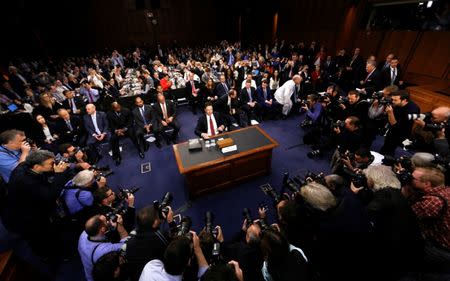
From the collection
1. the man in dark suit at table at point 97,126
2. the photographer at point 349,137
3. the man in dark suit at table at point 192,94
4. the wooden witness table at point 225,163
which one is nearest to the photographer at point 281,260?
the wooden witness table at point 225,163

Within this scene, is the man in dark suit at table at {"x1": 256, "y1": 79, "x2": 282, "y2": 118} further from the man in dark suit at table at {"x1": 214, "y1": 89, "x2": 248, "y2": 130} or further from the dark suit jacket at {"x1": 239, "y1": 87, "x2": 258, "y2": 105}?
the man in dark suit at table at {"x1": 214, "y1": 89, "x2": 248, "y2": 130}

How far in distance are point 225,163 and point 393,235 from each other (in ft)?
7.85

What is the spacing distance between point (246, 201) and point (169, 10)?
55.0 ft

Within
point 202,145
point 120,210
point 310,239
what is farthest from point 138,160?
point 310,239

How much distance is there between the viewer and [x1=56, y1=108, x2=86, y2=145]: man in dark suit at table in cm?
479

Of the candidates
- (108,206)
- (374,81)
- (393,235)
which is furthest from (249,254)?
(374,81)

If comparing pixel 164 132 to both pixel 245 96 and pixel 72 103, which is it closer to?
pixel 245 96

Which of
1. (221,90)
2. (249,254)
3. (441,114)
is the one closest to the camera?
(249,254)

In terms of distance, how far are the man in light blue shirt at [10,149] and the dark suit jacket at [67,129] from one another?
1.81 meters

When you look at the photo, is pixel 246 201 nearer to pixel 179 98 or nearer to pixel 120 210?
pixel 120 210

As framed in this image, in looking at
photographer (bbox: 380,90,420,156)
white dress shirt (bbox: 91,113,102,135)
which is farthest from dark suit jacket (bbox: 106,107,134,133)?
photographer (bbox: 380,90,420,156)

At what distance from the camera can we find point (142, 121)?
17.4ft

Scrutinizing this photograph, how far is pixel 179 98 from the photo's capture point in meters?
7.77

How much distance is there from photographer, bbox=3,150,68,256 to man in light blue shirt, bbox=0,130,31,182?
2.50 feet
